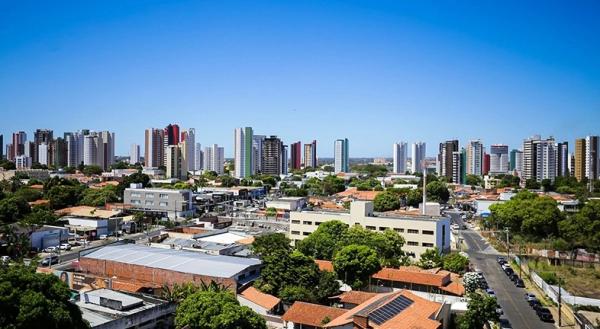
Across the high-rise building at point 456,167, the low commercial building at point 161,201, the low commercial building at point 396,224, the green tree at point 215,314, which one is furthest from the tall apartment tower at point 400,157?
the green tree at point 215,314

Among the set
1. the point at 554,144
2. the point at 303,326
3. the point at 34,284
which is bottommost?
the point at 303,326

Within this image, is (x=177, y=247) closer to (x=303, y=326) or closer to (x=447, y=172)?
(x=303, y=326)

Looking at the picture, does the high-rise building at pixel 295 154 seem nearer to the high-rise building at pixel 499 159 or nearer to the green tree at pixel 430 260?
the high-rise building at pixel 499 159

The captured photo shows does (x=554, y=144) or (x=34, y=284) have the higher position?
(x=554, y=144)

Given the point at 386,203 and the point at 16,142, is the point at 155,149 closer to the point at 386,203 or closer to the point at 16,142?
the point at 16,142

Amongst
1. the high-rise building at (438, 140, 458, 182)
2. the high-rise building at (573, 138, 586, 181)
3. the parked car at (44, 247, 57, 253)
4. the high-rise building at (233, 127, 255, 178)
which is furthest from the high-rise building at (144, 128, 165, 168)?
the high-rise building at (573, 138, 586, 181)

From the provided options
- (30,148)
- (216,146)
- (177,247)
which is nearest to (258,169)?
(216,146)
